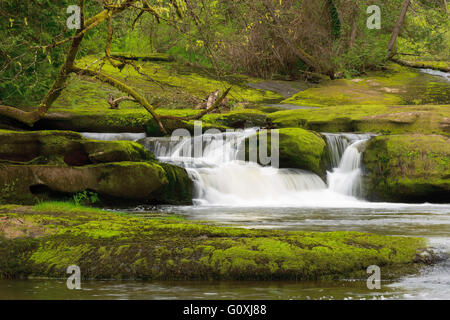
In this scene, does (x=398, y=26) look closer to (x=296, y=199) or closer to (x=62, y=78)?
(x=296, y=199)

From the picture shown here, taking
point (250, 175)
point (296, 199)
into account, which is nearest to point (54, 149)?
point (250, 175)

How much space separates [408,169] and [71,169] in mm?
7925

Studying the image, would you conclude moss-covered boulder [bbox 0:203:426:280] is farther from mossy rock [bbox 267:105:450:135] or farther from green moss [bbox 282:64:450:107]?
green moss [bbox 282:64:450:107]

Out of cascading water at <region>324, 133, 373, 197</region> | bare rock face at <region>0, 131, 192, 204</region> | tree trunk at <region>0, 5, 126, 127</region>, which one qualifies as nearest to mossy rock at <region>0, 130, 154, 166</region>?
bare rock face at <region>0, 131, 192, 204</region>

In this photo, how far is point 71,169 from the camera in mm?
10828

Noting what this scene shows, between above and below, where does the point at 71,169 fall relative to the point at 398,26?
below

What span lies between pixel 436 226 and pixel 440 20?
2489 cm

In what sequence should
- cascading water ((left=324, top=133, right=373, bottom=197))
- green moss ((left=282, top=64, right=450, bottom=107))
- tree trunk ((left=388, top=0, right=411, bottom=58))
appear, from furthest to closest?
tree trunk ((left=388, top=0, right=411, bottom=58))
green moss ((left=282, top=64, right=450, bottom=107))
cascading water ((left=324, top=133, right=373, bottom=197))

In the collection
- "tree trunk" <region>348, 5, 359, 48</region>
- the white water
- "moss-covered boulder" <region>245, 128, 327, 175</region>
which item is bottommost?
the white water

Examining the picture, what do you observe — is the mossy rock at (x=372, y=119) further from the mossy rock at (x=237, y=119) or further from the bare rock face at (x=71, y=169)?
the bare rock face at (x=71, y=169)

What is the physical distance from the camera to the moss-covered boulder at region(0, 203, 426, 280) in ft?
15.5

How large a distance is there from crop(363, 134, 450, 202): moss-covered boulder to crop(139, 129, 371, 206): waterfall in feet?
1.77

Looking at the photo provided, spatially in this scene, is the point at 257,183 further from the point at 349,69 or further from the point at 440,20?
the point at 440,20

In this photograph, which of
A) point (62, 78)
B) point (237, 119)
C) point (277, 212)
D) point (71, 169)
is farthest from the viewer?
point (237, 119)
